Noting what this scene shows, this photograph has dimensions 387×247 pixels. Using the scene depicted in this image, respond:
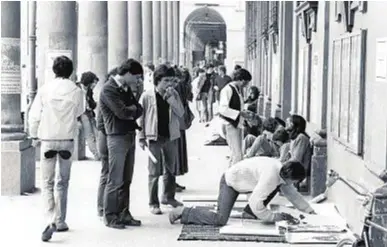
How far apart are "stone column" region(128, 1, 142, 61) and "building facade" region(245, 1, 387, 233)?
47.9 feet

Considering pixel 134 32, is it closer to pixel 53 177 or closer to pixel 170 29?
pixel 170 29

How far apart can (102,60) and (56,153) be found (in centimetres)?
934

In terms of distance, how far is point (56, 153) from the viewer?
26.8 ft

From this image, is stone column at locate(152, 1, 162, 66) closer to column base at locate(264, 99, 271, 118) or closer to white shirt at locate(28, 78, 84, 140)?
column base at locate(264, 99, 271, 118)

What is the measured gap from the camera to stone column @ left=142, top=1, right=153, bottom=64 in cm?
3324

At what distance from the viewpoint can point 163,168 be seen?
983 cm

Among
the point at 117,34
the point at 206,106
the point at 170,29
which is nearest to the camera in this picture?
the point at 117,34

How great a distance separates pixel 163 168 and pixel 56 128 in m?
2.02

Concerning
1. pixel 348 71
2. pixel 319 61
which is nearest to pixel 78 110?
pixel 348 71

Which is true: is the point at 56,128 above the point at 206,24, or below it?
below

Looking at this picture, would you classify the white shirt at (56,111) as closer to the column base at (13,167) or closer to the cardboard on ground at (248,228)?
the cardboard on ground at (248,228)

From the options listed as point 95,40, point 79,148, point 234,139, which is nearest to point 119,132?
point 234,139

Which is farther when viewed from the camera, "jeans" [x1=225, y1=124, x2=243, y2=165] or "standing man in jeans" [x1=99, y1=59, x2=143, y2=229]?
"jeans" [x1=225, y1=124, x2=243, y2=165]

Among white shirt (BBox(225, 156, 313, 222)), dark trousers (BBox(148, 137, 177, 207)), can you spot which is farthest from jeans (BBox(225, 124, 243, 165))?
white shirt (BBox(225, 156, 313, 222))
